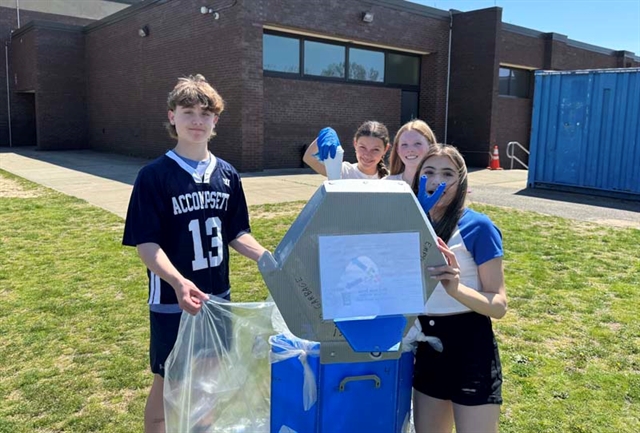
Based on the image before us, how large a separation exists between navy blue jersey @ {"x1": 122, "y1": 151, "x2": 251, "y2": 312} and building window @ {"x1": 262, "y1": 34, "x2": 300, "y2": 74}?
14.1 m

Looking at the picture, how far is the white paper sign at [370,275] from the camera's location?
1382mm

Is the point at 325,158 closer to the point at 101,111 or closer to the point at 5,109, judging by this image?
the point at 101,111

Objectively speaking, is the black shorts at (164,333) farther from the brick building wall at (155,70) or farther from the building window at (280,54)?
the building window at (280,54)

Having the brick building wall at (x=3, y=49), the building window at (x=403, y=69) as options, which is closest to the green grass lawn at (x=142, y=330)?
the building window at (x=403, y=69)

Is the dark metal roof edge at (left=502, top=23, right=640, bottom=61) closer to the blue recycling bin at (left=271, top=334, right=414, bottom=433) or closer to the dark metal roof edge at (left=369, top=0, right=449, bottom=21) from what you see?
the dark metal roof edge at (left=369, top=0, right=449, bottom=21)

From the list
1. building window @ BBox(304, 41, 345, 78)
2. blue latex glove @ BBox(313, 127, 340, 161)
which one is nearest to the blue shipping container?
building window @ BBox(304, 41, 345, 78)

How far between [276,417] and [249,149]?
45.2 feet

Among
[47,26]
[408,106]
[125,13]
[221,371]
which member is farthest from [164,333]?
[47,26]

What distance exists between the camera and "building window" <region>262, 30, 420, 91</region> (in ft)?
52.7

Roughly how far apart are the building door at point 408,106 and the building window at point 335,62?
0.81 feet

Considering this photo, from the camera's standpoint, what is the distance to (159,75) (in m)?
18.7

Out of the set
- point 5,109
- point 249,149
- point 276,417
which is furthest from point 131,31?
point 276,417

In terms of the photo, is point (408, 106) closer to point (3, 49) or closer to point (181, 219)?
point (181, 219)

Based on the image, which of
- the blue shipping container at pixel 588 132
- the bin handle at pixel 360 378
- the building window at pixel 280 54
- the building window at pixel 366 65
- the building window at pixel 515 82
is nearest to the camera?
the bin handle at pixel 360 378
